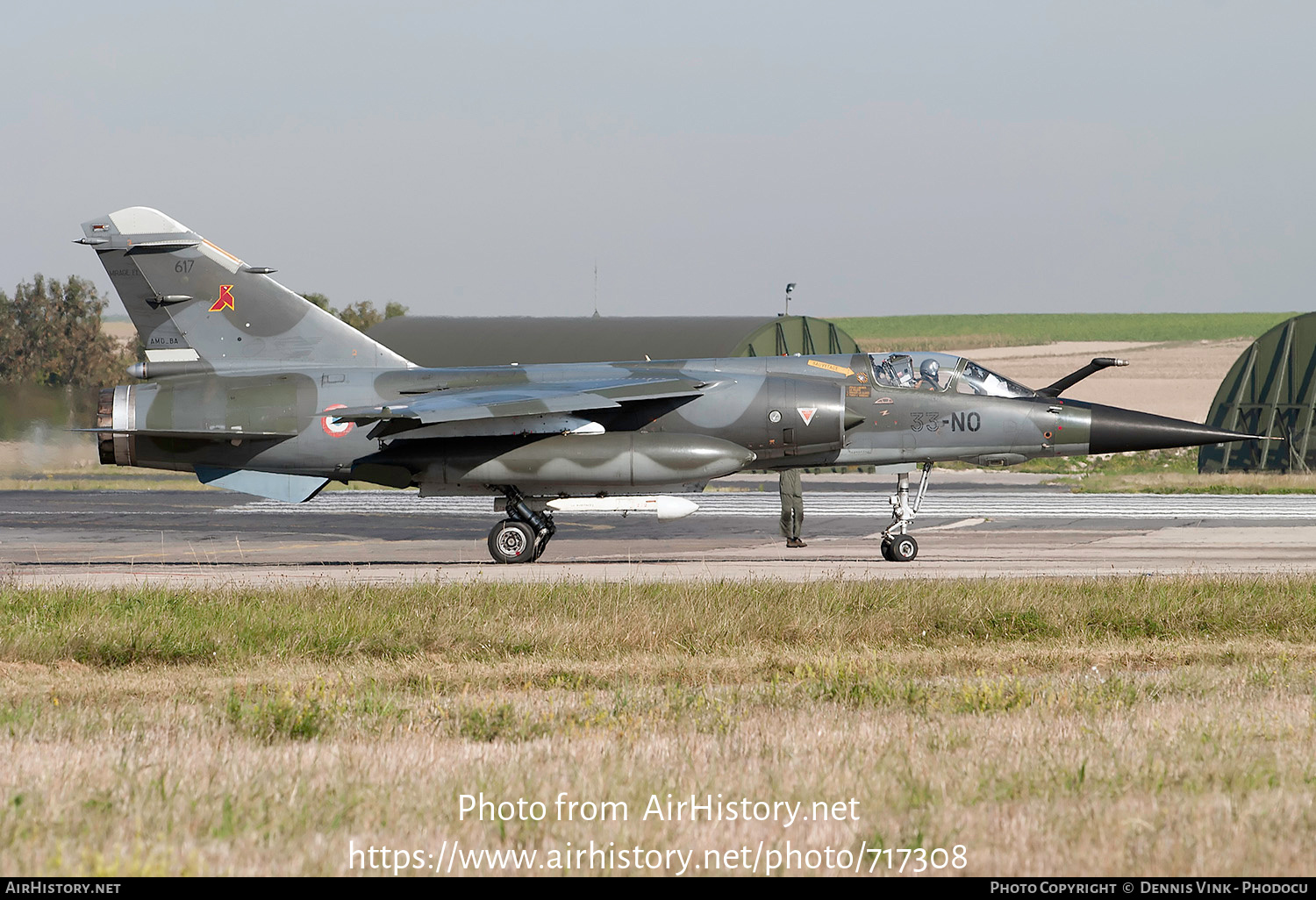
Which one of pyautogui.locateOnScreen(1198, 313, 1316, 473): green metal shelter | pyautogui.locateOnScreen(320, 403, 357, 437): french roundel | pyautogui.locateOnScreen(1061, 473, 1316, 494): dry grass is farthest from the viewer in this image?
pyautogui.locateOnScreen(1198, 313, 1316, 473): green metal shelter

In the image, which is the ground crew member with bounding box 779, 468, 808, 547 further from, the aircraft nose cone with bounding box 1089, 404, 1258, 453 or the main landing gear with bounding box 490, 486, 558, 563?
the aircraft nose cone with bounding box 1089, 404, 1258, 453

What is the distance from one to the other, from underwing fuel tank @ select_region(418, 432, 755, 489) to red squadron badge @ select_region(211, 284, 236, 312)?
13.1 ft

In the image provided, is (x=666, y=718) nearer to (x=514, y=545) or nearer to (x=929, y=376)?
(x=514, y=545)

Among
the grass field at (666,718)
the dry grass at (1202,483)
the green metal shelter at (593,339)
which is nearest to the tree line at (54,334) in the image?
the green metal shelter at (593,339)

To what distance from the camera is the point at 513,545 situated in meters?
17.9

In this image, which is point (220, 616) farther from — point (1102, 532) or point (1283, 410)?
point (1283, 410)

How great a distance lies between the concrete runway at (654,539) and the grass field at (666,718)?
3464mm

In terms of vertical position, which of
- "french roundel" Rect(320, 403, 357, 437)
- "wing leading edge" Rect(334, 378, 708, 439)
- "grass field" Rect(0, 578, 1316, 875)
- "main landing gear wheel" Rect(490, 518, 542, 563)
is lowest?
"main landing gear wheel" Rect(490, 518, 542, 563)

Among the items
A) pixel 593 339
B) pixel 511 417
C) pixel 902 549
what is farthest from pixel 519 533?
pixel 593 339

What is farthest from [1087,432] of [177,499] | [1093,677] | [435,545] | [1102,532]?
[177,499]

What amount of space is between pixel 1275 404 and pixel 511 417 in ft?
101

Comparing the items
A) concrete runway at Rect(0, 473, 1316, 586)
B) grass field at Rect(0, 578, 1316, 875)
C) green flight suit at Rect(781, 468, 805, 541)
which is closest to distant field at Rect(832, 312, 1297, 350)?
concrete runway at Rect(0, 473, 1316, 586)

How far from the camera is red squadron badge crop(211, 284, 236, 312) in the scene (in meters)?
17.8

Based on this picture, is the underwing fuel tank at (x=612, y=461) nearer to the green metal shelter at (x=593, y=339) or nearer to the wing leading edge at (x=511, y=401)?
the wing leading edge at (x=511, y=401)
